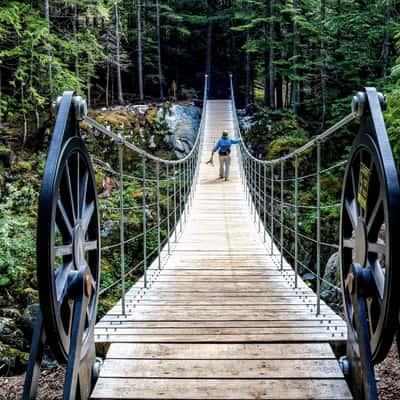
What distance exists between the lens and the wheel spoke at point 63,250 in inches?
55.1

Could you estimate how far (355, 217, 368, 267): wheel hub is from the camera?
1.55 metres

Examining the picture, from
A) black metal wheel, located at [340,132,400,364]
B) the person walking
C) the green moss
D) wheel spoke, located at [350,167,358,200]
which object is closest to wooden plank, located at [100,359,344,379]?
black metal wheel, located at [340,132,400,364]

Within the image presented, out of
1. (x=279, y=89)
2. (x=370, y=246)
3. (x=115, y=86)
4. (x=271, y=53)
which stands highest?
(x=271, y=53)

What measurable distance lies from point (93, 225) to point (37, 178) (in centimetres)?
796

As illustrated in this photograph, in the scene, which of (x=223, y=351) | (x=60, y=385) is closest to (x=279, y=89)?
(x=60, y=385)

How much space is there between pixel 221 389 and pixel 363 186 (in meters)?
0.92

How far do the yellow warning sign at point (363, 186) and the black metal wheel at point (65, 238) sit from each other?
3.25 ft

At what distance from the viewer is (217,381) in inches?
69.7

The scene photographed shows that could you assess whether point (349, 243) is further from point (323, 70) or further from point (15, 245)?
point (323, 70)

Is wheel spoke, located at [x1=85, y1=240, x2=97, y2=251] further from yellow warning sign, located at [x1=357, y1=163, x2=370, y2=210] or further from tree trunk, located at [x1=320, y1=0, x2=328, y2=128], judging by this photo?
tree trunk, located at [x1=320, y1=0, x2=328, y2=128]

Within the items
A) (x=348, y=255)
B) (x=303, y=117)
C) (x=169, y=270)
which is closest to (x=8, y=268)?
(x=169, y=270)

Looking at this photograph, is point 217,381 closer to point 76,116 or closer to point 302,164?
point 76,116

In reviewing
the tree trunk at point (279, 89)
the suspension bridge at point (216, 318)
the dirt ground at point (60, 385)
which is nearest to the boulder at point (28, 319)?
the dirt ground at point (60, 385)

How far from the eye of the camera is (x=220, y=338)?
2104mm
